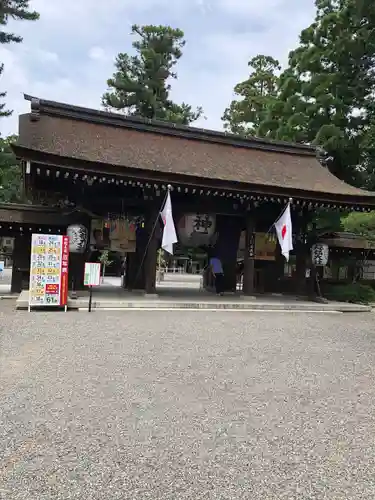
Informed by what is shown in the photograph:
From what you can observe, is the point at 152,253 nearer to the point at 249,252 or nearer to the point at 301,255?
the point at 249,252

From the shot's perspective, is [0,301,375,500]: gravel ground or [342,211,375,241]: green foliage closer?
[0,301,375,500]: gravel ground

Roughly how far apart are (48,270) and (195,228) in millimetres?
5591

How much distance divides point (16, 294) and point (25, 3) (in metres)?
17.5

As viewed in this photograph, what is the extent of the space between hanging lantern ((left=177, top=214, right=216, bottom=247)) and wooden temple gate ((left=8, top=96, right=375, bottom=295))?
0.35 meters

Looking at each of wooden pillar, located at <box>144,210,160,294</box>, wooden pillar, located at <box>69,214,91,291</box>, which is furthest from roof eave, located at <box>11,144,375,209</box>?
wooden pillar, located at <box>69,214,91,291</box>

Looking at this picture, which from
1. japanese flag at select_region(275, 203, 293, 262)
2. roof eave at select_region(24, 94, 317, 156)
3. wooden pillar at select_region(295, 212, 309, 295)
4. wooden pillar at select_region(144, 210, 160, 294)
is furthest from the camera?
roof eave at select_region(24, 94, 317, 156)

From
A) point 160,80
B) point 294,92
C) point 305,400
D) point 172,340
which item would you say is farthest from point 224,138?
point 160,80

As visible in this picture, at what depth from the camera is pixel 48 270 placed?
9.69 metres

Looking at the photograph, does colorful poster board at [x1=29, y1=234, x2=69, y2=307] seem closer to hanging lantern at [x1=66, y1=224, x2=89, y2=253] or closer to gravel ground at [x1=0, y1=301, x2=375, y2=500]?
hanging lantern at [x1=66, y1=224, x2=89, y2=253]

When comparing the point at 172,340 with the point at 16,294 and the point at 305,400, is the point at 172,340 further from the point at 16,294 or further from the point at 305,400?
the point at 16,294

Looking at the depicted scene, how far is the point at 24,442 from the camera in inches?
120

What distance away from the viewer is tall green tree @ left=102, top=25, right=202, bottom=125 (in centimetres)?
3181

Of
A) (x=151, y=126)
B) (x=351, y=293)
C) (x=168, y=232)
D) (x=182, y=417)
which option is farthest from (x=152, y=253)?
(x=182, y=417)

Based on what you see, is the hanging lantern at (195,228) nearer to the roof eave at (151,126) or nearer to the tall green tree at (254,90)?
the roof eave at (151,126)
